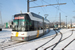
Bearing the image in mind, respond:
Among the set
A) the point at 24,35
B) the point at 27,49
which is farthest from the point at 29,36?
the point at 27,49

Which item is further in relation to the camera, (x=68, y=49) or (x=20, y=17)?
(x=20, y=17)

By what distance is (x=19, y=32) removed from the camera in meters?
9.29

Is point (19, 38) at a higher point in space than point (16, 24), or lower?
lower

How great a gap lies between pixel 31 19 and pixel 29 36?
2.03 metres

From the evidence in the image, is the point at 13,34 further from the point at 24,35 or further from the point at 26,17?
the point at 26,17

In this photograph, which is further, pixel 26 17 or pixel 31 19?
pixel 31 19

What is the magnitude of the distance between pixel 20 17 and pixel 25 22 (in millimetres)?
810

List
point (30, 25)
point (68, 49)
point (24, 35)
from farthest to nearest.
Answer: point (30, 25)
point (24, 35)
point (68, 49)

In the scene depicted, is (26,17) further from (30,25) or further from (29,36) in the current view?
(29,36)

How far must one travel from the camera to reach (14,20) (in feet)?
31.9

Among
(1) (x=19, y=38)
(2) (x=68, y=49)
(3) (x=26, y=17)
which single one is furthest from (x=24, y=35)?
(2) (x=68, y=49)

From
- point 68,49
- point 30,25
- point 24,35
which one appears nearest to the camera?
point 68,49

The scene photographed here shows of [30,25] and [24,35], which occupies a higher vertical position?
[30,25]

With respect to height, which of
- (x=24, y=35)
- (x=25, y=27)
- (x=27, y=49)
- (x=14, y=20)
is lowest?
(x=27, y=49)
